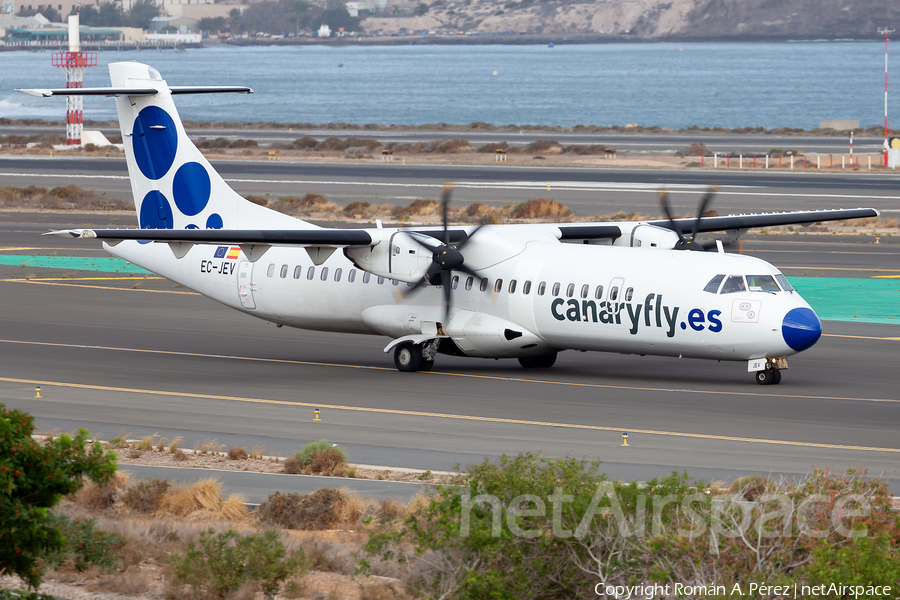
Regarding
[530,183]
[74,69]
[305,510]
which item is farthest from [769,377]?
[74,69]

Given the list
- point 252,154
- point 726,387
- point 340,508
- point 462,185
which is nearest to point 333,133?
point 252,154

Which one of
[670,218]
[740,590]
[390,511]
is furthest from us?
[670,218]

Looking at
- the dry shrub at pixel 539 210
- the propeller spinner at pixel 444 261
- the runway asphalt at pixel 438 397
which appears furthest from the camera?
the dry shrub at pixel 539 210

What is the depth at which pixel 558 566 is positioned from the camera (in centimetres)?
1077

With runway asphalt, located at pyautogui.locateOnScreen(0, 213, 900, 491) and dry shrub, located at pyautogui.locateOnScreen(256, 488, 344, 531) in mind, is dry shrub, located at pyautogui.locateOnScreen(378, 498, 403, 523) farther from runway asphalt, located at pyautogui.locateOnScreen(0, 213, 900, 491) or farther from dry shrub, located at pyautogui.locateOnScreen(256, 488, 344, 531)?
runway asphalt, located at pyautogui.locateOnScreen(0, 213, 900, 491)

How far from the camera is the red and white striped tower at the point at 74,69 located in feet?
293

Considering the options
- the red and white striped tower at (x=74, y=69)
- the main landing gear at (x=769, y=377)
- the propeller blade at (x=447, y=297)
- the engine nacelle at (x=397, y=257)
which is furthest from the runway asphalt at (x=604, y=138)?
the engine nacelle at (x=397, y=257)

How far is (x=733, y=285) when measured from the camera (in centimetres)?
2406

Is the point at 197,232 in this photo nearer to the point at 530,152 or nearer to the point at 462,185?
the point at 462,185

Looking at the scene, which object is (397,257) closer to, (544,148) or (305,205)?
(305,205)

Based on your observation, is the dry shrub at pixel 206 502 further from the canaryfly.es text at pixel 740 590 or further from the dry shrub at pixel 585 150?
the dry shrub at pixel 585 150

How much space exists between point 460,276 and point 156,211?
9.07 m

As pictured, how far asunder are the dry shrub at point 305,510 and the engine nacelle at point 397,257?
11393 millimetres

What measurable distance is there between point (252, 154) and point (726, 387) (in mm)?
75441
